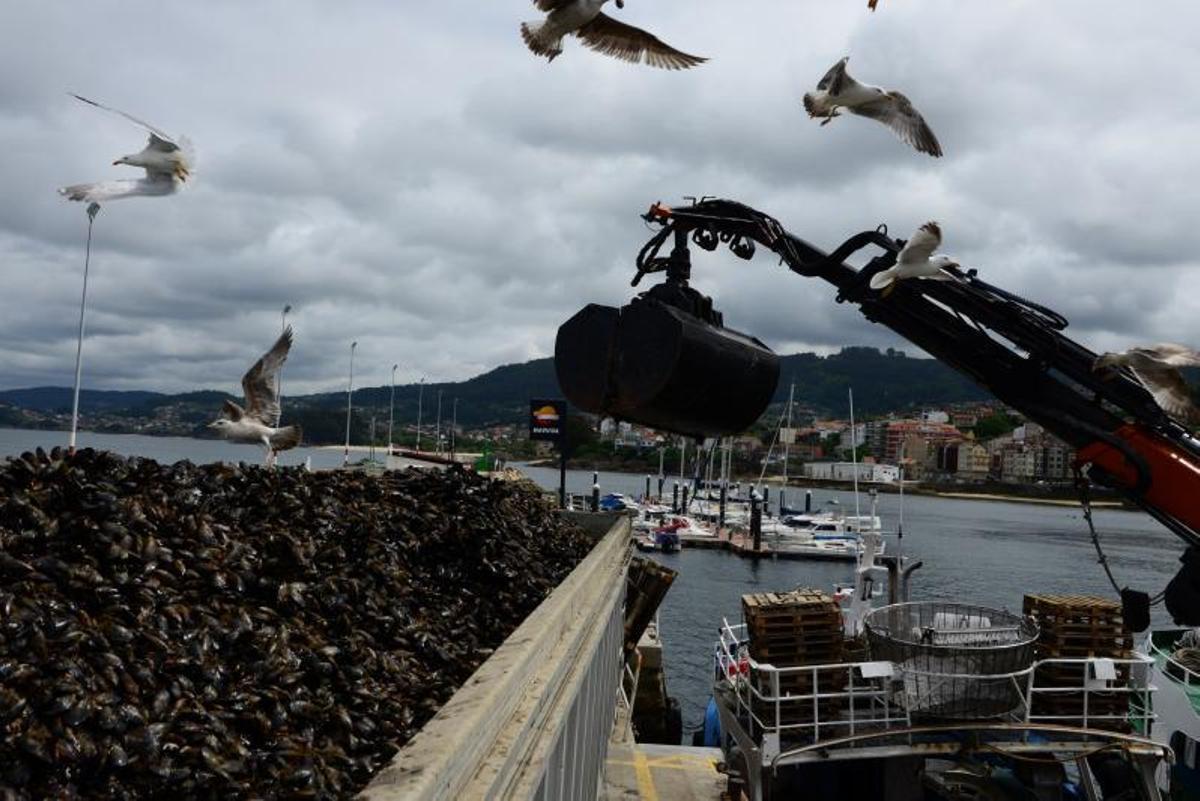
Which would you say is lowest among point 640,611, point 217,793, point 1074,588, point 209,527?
point 1074,588

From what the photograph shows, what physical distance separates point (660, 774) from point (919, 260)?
7.88m

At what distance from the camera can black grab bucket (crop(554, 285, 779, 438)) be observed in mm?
4180

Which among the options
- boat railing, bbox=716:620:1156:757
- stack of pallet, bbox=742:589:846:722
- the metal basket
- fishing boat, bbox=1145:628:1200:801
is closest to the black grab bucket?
boat railing, bbox=716:620:1156:757

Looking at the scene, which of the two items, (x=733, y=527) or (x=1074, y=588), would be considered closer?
(x=1074, y=588)

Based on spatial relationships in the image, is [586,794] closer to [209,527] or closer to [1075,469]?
[209,527]

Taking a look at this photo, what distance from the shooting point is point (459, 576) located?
596 cm

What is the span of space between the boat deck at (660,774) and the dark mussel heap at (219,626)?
4.03 meters

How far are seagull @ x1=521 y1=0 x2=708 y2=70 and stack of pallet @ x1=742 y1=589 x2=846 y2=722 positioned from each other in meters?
5.86

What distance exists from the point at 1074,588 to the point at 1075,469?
190ft

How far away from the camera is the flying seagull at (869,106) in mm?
5773

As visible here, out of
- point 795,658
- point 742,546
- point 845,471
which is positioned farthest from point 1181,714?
point 845,471

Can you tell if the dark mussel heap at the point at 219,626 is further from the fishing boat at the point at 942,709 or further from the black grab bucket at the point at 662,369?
the fishing boat at the point at 942,709

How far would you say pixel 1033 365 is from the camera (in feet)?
25.0

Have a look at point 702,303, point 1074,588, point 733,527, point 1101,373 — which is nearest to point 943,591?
point 1074,588
